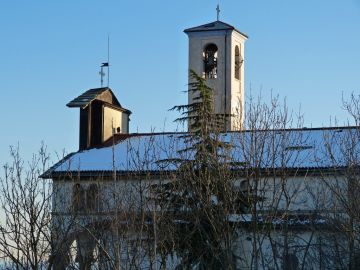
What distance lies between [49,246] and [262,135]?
21.8 ft

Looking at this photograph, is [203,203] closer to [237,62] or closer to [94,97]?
[94,97]

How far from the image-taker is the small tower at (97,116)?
47.7 meters

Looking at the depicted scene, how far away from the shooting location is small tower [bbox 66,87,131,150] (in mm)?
47656

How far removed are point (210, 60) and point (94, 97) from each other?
7138 millimetres

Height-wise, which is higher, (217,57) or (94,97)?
(217,57)

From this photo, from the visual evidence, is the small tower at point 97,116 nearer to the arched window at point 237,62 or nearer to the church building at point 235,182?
the church building at point 235,182

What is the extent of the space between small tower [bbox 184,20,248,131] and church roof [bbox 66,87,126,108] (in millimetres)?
4335

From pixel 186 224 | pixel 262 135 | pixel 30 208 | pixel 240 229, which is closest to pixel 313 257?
pixel 240 229

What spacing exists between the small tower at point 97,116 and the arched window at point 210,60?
17.1 feet

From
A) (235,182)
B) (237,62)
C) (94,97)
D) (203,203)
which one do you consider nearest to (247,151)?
(203,203)

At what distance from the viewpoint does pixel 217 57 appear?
167 feet

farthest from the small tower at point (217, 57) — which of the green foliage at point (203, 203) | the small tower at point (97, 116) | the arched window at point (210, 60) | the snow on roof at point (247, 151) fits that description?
the green foliage at point (203, 203)

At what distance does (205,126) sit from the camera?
29.2 metres

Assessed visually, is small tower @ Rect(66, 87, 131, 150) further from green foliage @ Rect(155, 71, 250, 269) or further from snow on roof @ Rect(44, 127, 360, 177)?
green foliage @ Rect(155, 71, 250, 269)
